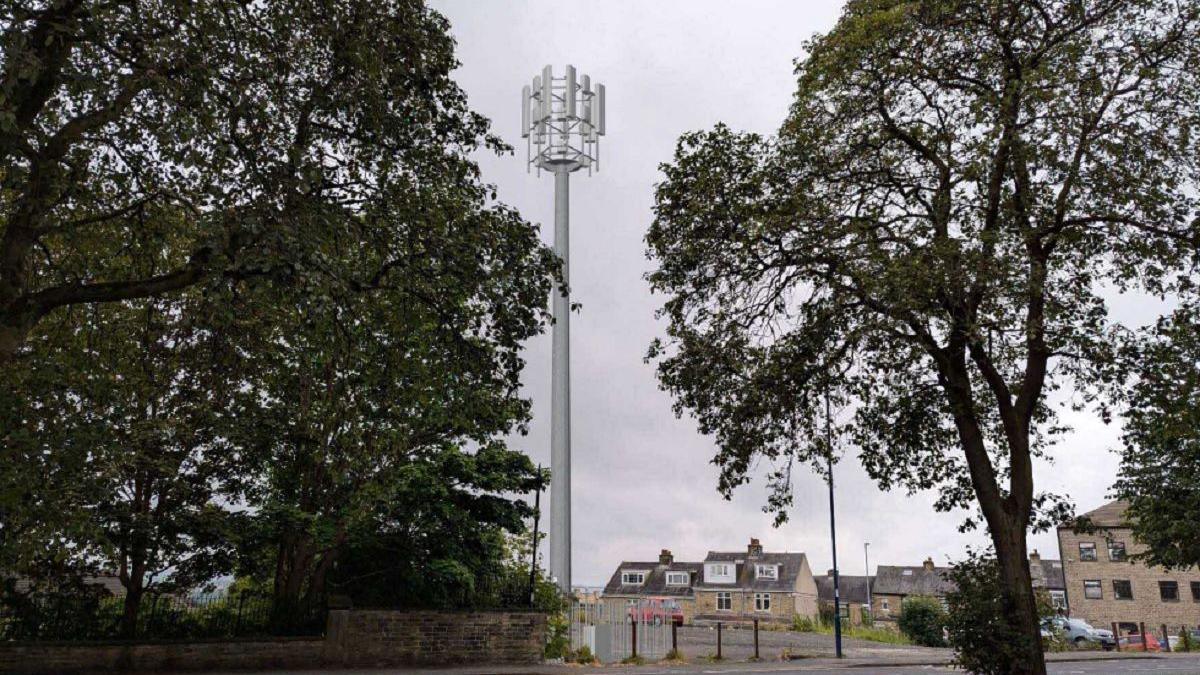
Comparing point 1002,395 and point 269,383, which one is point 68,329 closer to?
point 269,383

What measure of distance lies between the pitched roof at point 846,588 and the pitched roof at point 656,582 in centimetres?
1320

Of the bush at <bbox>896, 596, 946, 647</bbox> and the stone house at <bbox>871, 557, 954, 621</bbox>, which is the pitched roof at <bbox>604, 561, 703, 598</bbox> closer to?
the stone house at <bbox>871, 557, 954, 621</bbox>

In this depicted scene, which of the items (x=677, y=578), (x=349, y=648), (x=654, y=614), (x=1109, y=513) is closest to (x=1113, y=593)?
(x=1109, y=513)

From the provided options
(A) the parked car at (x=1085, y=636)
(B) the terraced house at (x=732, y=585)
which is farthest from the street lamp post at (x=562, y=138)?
(B) the terraced house at (x=732, y=585)

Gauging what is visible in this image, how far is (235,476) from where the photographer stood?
1856cm

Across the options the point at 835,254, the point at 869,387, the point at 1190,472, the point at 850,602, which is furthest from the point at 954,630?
the point at 850,602

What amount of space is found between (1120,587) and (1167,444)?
169 ft

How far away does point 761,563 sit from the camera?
75938 mm

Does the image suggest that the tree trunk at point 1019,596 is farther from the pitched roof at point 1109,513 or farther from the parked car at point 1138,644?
the pitched roof at point 1109,513

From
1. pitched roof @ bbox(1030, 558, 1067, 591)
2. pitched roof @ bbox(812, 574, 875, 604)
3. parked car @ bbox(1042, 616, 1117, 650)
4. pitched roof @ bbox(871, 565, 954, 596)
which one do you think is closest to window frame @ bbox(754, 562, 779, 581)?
pitched roof @ bbox(812, 574, 875, 604)

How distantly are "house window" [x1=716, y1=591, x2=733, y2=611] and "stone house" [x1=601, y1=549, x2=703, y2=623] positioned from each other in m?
2.52

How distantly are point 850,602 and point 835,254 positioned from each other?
79.5 m

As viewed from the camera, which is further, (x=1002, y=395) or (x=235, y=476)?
(x=235, y=476)

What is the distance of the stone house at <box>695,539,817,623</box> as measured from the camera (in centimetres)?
7200
